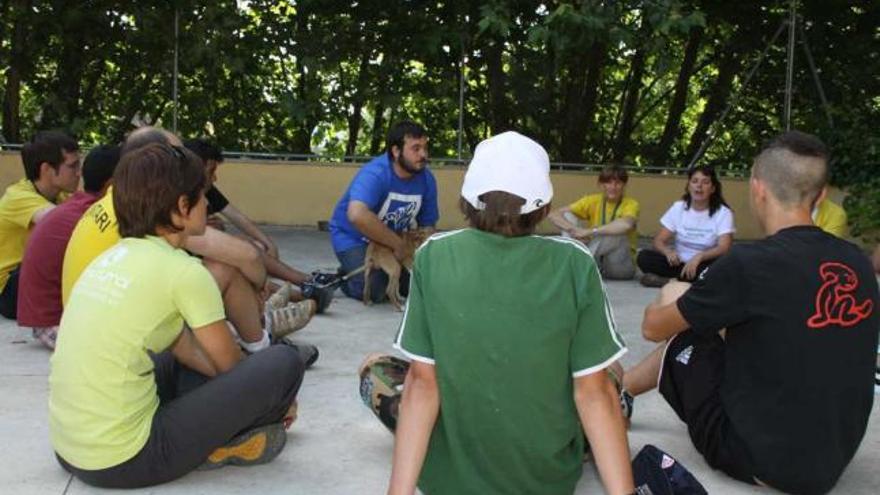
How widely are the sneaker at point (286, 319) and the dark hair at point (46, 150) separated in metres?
1.47

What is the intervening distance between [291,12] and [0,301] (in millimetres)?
6868

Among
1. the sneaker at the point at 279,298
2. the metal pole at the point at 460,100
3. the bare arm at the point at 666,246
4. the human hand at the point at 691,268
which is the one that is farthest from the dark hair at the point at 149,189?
the metal pole at the point at 460,100

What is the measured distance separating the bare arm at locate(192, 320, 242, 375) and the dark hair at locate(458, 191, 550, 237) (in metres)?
0.89

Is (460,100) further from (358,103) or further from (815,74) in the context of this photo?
(815,74)

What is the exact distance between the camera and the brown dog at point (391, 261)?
21.4ft

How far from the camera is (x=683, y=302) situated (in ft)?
10.7

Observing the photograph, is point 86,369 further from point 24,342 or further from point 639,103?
point 639,103

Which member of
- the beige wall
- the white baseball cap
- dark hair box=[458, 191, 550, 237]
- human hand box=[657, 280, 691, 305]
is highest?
the white baseball cap

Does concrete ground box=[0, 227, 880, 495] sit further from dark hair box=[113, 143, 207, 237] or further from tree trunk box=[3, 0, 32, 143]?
tree trunk box=[3, 0, 32, 143]

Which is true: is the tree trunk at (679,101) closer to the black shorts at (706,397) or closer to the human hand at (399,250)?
the human hand at (399,250)

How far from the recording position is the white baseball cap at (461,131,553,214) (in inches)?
102

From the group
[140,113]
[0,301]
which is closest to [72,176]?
[0,301]

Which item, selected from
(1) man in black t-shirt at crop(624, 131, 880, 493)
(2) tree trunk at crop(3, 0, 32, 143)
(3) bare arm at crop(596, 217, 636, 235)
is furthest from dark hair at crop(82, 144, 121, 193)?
(2) tree trunk at crop(3, 0, 32, 143)

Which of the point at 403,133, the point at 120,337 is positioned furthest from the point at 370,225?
the point at 120,337
